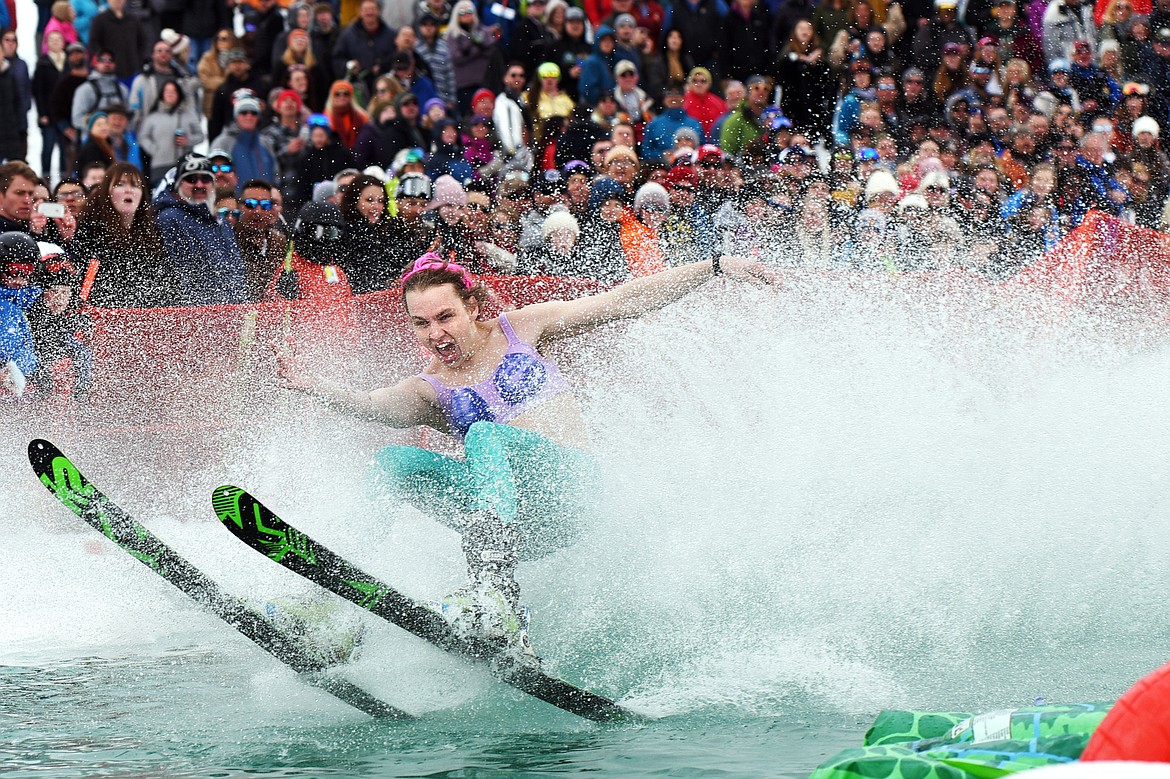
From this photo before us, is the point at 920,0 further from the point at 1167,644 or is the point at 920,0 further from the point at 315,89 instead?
the point at 1167,644

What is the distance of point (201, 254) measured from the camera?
8.45 m

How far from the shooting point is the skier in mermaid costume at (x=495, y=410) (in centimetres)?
527

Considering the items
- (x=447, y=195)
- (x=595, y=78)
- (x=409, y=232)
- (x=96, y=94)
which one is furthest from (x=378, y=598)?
(x=96, y=94)

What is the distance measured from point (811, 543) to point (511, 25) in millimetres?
8272

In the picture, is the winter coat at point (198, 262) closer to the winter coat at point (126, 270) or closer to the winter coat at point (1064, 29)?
the winter coat at point (126, 270)

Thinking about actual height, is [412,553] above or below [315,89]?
below

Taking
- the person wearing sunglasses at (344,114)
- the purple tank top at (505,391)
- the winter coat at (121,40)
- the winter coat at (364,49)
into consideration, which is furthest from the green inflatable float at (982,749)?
the winter coat at (121,40)

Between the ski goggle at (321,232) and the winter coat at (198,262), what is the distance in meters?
0.46

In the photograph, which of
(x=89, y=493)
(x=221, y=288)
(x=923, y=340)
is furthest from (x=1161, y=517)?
(x=221, y=288)

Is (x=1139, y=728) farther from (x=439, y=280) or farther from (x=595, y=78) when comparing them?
(x=595, y=78)

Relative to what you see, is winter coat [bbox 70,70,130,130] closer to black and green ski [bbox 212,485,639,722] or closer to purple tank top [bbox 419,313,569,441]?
purple tank top [bbox 419,313,569,441]

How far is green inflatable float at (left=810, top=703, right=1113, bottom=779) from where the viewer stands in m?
2.91

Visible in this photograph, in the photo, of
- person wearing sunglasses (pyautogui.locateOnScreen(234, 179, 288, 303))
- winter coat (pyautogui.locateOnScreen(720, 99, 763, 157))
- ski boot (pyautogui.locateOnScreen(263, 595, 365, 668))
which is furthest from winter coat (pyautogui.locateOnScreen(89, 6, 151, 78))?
ski boot (pyautogui.locateOnScreen(263, 595, 365, 668))

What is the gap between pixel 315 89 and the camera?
1275 cm
